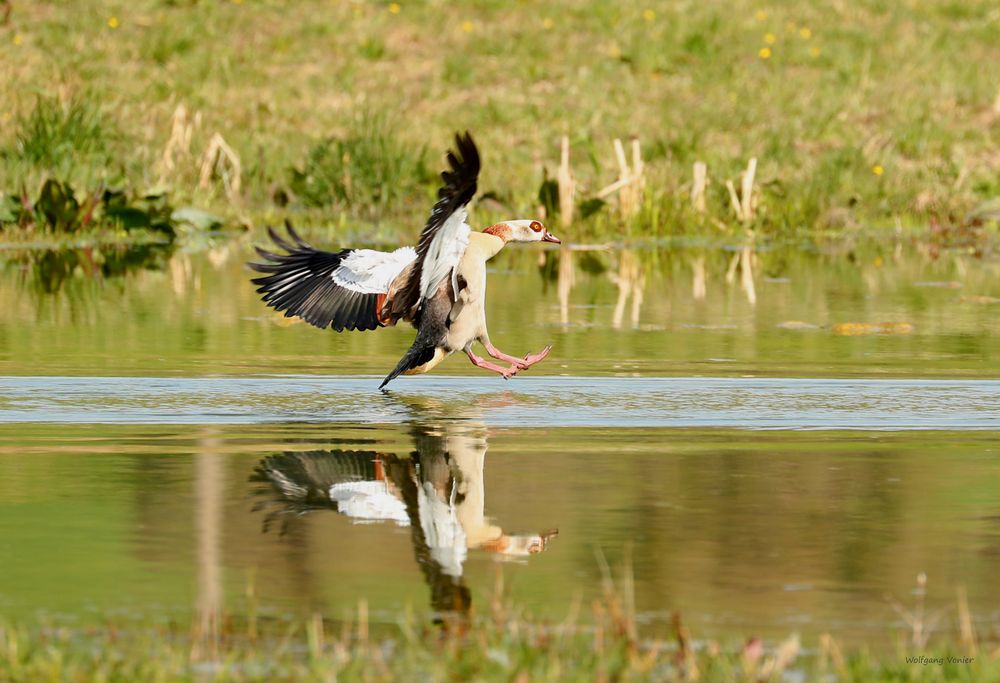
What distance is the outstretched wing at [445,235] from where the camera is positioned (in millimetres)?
9422

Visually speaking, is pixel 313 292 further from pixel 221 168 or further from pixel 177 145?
pixel 177 145

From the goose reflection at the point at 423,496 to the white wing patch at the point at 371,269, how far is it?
1674mm

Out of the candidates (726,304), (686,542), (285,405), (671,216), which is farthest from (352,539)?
(671,216)

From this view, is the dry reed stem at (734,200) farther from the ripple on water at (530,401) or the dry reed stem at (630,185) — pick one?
the ripple on water at (530,401)

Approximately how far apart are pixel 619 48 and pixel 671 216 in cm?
1297

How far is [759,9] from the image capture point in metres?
39.1

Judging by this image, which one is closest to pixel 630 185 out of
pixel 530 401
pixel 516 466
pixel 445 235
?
pixel 530 401

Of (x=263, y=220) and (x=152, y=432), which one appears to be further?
(x=263, y=220)

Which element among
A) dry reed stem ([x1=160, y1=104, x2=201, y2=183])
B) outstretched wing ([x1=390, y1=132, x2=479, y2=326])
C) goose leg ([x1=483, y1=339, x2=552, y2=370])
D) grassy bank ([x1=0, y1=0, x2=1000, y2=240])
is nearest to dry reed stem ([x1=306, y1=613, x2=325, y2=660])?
outstretched wing ([x1=390, y1=132, x2=479, y2=326])

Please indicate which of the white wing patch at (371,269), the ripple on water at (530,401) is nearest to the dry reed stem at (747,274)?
the ripple on water at (530,401)

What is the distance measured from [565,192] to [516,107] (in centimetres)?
989

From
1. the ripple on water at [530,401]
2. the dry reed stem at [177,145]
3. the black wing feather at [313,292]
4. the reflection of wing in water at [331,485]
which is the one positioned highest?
Answer: the dry reed stem at [177,145]

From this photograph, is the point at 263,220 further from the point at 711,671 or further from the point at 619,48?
the point at 711,671

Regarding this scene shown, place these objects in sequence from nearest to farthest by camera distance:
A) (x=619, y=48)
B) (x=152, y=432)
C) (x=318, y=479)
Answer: (x=318, y=479) → (x=152, y=432) → (x=619, y=48)
